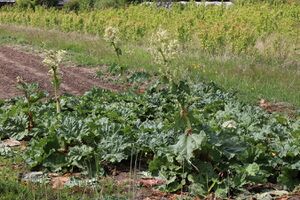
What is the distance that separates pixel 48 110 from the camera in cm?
659

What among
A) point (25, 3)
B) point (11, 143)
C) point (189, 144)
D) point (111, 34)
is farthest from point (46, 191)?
point (25, 3)

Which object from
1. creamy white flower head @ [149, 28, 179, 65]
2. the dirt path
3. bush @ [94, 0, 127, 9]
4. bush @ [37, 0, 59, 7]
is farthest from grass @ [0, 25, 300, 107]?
bush @ [37, 0, 59, 7]

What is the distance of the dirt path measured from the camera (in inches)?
386

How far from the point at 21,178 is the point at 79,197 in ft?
2.67

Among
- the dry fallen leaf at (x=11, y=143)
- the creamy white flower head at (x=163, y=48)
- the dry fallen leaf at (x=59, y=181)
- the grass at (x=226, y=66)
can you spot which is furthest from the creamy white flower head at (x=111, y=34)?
the creamy white flower head at (x=163, y=48)

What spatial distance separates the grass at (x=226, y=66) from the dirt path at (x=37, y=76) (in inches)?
36.6

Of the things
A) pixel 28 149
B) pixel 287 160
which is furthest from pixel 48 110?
pixel 287 160

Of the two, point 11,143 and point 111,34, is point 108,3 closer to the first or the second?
point 111,34

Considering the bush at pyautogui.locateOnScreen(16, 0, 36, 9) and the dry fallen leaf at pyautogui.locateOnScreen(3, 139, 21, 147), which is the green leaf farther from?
the bush at pyautogui.locateOnScreen(16, 0, 36, 9)

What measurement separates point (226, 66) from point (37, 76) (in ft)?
12.7

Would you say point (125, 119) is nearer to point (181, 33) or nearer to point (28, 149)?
point (28, 149)

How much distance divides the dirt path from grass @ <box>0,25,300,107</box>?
93cm

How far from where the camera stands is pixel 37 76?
11055 mm

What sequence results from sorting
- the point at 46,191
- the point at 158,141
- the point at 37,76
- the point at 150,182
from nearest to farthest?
1. the point at 46,191
2. the point at 150,182
3. the point at 158,141
4. the point at 37,76
